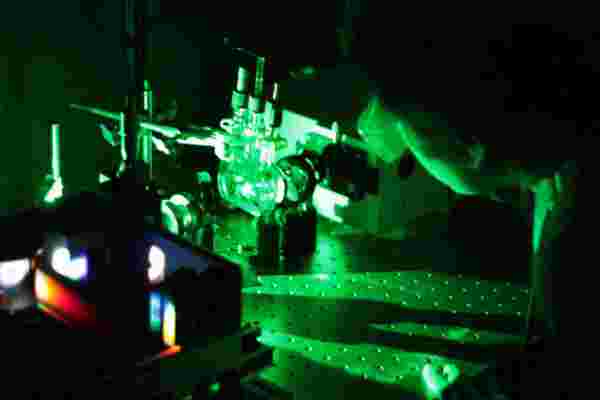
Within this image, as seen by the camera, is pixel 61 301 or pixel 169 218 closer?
pixel 61 301

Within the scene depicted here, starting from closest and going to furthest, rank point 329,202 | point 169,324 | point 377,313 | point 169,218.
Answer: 1. point 169,324
2. point 377,313
3. point 169,218
4. point 329,202

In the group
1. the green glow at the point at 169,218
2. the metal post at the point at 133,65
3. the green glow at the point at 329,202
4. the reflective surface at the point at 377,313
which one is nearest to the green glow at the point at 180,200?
the green glow at the point at 169,218

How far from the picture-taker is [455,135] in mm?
1091

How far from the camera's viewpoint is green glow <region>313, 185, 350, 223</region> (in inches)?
82.6

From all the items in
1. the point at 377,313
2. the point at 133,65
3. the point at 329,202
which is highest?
the point at 133,65

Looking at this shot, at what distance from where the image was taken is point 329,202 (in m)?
2.12

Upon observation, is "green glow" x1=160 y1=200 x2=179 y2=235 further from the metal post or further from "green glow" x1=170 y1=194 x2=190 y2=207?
the metal post

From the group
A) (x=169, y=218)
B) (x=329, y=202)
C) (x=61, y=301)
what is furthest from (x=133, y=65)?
(x=329, y=202)

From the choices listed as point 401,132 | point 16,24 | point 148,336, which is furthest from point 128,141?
point 16,24

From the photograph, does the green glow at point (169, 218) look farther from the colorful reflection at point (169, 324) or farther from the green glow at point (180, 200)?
the colorful reflection at point (169, 324)

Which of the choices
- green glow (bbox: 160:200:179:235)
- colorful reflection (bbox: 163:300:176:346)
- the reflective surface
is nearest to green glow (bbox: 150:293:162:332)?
colorful reflection (bbox: 163:300:176:346)

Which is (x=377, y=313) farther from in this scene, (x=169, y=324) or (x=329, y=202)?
(x=169, y=324)

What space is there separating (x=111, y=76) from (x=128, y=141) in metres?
0.97

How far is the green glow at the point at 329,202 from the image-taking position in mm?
2098
